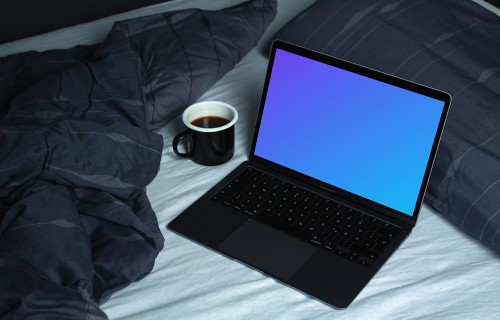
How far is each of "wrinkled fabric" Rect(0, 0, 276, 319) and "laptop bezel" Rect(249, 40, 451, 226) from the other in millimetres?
208

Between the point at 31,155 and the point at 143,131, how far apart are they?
0.19 meters

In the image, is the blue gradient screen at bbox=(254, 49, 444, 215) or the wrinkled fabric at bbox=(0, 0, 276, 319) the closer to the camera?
the wrinkled fabric at bbox=(0, 0, 276, 319)

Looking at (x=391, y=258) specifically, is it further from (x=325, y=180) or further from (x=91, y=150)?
(x=91, y=150)

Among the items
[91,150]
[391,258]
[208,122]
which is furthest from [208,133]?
[391,258]

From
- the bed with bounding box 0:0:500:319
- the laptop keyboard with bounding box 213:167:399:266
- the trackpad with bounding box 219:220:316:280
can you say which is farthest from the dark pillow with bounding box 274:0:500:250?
the trackpad with bounding box 219:220:316:280

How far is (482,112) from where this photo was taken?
3.46 feet

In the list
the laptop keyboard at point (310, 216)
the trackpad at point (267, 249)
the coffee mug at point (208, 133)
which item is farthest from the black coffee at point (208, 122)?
the trackpad at point (267, 249)

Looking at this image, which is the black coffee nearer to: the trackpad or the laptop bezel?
the laptop bezel

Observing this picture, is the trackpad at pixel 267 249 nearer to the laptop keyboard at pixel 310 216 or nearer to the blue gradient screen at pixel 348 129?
the laptop keyboard at pixel 310 216

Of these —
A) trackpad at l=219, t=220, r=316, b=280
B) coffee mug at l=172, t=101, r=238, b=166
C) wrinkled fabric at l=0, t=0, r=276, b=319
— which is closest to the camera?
wrinkled fabric at l=0, t=0, r=276, b=319

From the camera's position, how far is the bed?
0.88m

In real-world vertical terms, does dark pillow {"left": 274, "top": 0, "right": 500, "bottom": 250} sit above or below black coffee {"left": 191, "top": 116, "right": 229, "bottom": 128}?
above

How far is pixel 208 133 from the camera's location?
1.11 m

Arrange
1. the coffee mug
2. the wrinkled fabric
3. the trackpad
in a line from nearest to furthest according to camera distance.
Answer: the wrinkled fabric, the trackpad, the coffee mug
